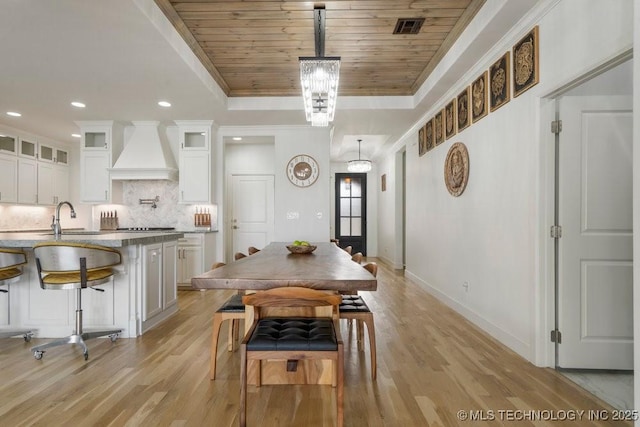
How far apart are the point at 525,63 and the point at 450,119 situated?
1.58 meters

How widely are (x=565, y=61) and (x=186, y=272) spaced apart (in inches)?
202

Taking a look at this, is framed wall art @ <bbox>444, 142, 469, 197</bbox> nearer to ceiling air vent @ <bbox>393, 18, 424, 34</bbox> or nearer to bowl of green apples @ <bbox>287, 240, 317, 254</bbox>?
ceiling air vent @ <bbox>393, 18, 424, 34</bbox>

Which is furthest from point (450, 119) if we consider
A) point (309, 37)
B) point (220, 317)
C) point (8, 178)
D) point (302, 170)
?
point (8, 178)

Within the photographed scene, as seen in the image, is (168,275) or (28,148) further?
(28,148)

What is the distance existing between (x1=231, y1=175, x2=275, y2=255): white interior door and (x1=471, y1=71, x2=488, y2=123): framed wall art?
427 centimetres

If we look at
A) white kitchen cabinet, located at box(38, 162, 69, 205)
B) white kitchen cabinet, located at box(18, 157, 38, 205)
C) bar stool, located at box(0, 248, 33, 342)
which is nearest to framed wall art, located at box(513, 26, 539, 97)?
bar stool, located at box(0, 248, 33, 342)

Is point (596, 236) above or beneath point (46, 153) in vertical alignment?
beneath

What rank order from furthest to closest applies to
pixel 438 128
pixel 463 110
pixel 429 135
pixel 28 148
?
1. pixel 28 148
2. pixel 429 135
3. pixel 438 128
4. pixel 463 110

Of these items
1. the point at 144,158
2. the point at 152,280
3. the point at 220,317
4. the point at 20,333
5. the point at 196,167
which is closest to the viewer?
the point at 220,317

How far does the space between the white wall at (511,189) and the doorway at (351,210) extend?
5114mm

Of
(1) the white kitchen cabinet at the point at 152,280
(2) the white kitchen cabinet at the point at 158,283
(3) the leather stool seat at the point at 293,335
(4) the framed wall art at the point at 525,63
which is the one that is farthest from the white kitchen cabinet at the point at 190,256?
(4) the framed wall art at the point at 525,63

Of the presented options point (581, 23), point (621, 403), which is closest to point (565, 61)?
point (581, 23)

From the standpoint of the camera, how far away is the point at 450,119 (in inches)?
173

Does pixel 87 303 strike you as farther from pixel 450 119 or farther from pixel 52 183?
pixel 52 183
